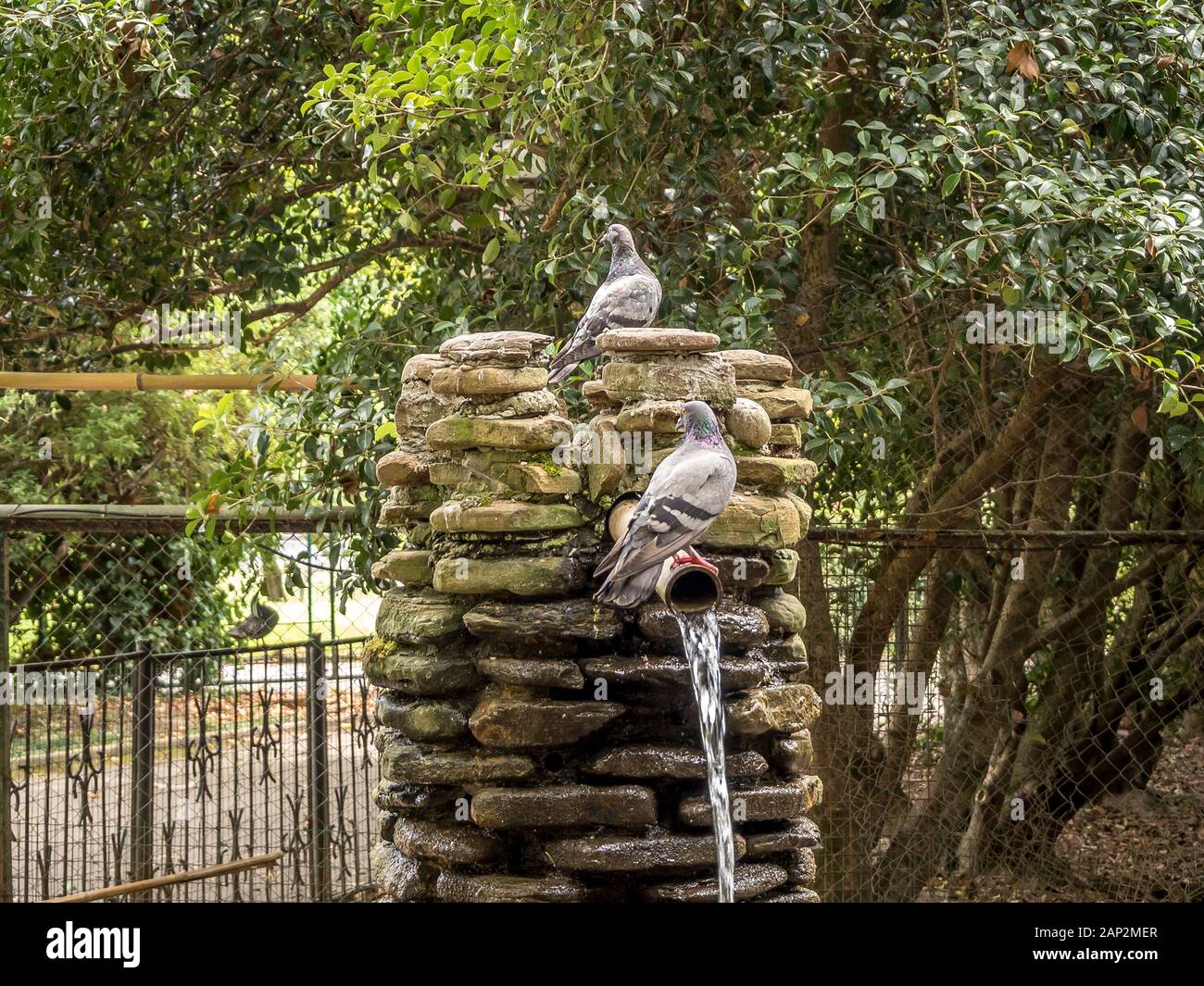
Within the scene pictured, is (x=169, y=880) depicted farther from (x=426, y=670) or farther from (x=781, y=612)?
(x=781, y=612)

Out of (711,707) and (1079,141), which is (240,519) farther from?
(1079,141)

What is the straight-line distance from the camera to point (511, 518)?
10.2 feet

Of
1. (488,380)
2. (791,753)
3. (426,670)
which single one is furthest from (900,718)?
(488,380)

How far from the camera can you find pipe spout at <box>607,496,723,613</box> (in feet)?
8.66

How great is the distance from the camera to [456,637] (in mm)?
3236

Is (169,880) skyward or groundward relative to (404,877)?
groundward

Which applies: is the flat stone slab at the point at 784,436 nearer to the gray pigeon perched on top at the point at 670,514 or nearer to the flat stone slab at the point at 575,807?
the gray pigeon perched on top at the point at 670,514

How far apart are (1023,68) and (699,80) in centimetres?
105

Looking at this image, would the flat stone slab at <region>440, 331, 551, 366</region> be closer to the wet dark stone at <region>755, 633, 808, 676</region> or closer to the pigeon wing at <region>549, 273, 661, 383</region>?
the pigeon wing at <region>549, 273, 661, 383</region>

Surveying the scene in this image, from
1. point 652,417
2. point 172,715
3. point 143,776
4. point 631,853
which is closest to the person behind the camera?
point 631,853

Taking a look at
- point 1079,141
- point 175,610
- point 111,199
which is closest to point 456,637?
point 1079,141

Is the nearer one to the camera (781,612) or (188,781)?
(781,612)

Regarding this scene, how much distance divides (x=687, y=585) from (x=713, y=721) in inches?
17.4

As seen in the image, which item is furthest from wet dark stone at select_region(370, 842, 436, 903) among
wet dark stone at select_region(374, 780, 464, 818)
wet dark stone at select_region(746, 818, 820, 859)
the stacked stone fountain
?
wet dark stone at select_region(746, 818, 820, 859)
